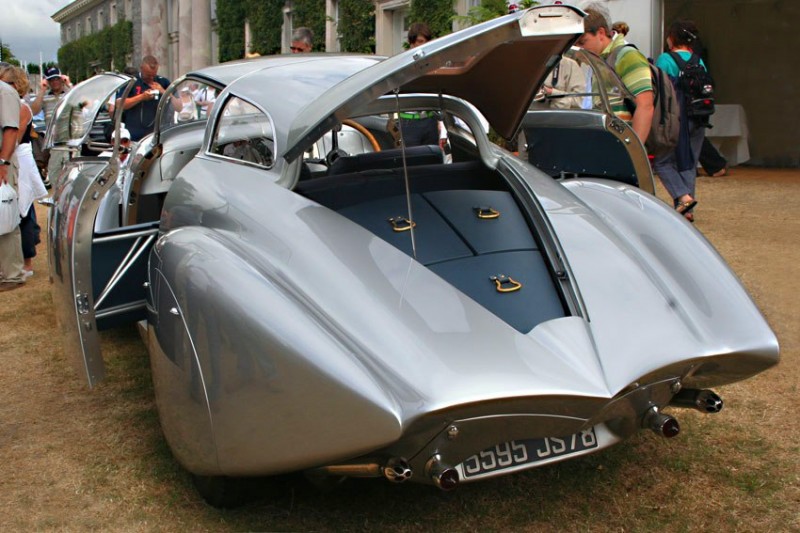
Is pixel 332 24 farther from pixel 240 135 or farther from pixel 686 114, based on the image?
pixel 240 135

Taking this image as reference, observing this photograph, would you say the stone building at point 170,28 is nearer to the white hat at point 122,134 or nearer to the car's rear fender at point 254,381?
the white hat at point 122,134

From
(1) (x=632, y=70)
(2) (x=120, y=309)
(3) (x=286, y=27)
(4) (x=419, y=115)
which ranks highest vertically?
(3) (x=286, y=27)

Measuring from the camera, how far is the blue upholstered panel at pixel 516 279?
112 inches

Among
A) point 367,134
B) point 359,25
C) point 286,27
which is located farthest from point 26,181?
point 286,27

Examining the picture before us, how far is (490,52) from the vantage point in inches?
130

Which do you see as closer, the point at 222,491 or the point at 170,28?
the point at 222,491

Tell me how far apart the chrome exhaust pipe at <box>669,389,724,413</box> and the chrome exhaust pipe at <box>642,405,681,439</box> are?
0.79 feet

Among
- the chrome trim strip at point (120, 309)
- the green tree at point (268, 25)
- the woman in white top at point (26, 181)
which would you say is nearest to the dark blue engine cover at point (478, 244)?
the chrome trim strip at point (120, 309)

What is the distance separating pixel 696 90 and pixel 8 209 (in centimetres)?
582

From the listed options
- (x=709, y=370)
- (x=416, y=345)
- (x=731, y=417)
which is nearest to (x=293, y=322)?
(x=416, y=345)

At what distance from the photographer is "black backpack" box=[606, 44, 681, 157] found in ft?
22.9

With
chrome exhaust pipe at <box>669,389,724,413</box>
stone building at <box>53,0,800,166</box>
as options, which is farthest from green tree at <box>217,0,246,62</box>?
chrome exhaust pipe at <box>669,389,724,413</box>

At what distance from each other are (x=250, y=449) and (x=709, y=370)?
1477 millimetres

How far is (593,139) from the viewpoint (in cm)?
548
